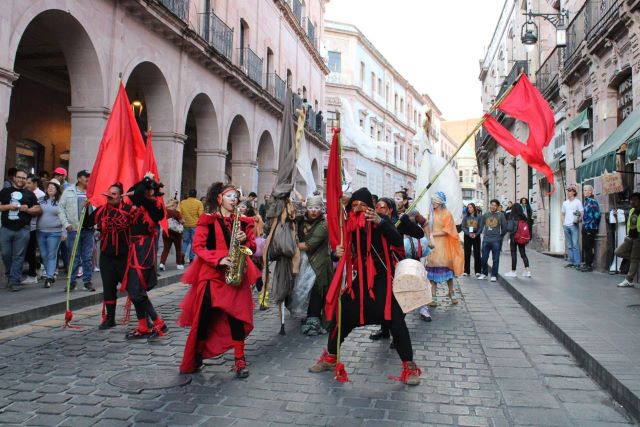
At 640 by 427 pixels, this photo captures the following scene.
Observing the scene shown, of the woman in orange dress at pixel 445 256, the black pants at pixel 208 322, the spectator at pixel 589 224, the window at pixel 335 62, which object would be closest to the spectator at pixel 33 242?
the black pants at pixel 208 322

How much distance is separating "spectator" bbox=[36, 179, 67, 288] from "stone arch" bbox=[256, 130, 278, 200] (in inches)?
574

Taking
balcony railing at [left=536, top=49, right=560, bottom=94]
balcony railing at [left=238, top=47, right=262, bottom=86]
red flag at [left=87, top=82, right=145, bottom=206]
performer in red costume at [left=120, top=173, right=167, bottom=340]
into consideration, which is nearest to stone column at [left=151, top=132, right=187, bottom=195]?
balcony railing at [left=238, top=47, right=262, bottom=86]

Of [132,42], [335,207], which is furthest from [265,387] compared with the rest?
[132,42]

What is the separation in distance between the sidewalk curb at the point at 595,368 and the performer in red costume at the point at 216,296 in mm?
3002

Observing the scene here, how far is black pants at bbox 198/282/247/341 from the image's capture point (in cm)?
471

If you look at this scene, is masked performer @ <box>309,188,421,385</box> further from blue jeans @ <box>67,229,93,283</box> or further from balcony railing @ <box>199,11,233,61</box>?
balcony railing @ <box>199,11,233,61</box>

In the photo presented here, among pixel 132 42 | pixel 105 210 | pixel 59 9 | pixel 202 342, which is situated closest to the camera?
pixel 202 342

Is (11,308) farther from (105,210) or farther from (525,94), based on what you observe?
(525,94)

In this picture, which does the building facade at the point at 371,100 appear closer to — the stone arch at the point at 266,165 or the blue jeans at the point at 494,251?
the stone arch at the point at 266,165

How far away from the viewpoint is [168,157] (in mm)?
14758

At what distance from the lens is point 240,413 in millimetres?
3762

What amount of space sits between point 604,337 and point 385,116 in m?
45.4

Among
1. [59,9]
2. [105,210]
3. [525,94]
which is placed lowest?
[105,210]

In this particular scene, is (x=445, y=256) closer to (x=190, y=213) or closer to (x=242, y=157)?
(x=190, y=213)
